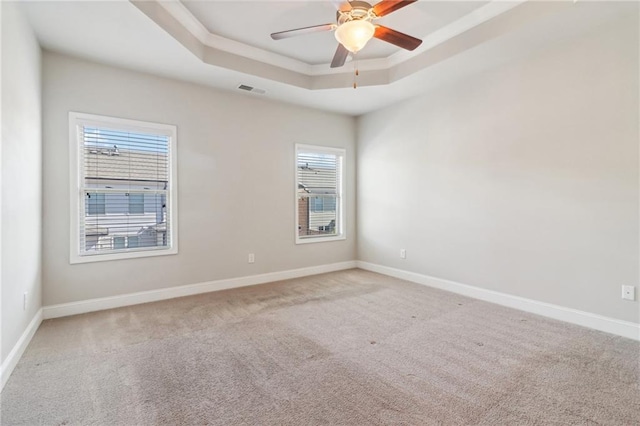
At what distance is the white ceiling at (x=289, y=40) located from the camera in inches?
104

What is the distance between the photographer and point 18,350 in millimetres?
2318

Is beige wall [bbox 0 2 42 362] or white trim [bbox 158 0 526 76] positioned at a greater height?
white trim [bbox 158 0 526 76]

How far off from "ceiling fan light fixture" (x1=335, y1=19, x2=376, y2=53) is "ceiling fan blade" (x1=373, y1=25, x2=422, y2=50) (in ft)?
0.31

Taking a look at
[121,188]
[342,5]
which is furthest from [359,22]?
[121,188]

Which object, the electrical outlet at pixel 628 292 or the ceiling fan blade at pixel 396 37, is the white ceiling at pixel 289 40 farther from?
the electrical outlet at pixel 628 292

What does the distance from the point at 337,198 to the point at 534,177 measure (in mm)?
2976

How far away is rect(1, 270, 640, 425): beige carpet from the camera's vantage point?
1747 millimetres

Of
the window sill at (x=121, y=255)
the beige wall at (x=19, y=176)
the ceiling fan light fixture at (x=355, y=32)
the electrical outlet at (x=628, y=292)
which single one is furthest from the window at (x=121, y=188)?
the electrical outlet at (x=628, y=292)

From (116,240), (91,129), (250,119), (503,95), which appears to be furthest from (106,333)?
(503,95)

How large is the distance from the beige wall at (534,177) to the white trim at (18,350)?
170 inches

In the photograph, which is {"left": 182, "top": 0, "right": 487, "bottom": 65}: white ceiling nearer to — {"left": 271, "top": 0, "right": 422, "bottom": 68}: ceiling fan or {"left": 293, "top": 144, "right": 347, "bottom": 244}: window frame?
{"left": 271, "top": 0, "right": 422, "bottom": 68}: ceiling fan

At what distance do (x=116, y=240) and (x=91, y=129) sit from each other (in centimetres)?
127

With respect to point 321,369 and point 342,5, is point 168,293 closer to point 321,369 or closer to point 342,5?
point 321,369

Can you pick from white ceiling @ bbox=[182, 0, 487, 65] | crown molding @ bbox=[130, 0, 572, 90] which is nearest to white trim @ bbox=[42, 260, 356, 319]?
crown molding @ bbox=[130, 0, 572, 90]
